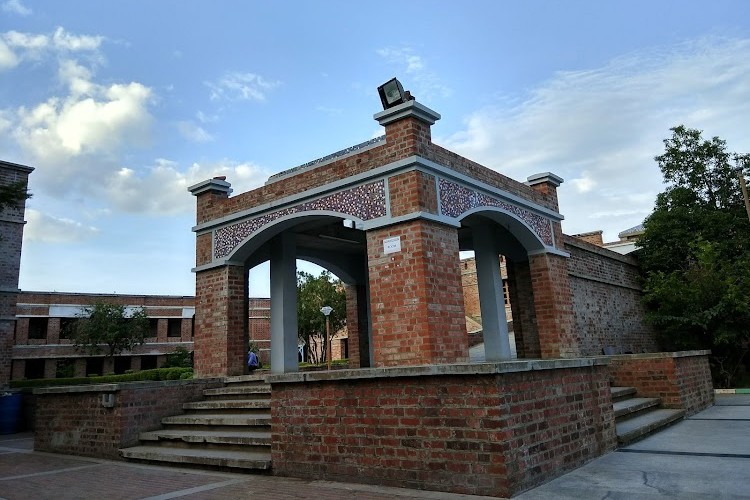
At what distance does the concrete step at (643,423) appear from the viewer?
227 inches

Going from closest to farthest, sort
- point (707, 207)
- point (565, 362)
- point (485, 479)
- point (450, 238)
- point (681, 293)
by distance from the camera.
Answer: point (485, 479) → point (565, 362) → point (450, 238) → point (681, 293) → point (707, 207)

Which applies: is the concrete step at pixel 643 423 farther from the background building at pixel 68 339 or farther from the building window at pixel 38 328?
the building window at pixel 38 328

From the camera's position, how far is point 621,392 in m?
Answer: 7.66

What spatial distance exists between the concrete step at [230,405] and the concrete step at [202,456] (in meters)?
0.87

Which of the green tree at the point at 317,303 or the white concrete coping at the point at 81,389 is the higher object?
the green tree at the point at 317,303

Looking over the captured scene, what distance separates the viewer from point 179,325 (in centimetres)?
3662

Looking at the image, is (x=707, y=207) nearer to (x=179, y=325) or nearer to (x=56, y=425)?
(x=56, y=425)

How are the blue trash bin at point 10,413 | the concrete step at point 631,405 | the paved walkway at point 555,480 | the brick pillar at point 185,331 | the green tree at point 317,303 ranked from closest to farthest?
the paved walkway at point 555,480 → the concrete step at point 631,405 → the blue trash bin at point 10,413 → the green tree at point 317,303 → the brick pillar at point 185,331

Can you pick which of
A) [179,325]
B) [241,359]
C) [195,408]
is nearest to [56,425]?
[195,408]

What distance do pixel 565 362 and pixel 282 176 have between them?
626cm

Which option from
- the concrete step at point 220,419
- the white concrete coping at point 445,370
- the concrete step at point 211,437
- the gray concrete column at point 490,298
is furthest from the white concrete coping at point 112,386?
the gray concrete column at point 490,298

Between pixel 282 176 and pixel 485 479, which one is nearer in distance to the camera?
pixel 485 479

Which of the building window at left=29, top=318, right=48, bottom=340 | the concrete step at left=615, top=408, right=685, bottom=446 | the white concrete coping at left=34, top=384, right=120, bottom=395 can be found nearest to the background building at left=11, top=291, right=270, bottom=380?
the building window at left=29, top=318, right=48, bottom=340

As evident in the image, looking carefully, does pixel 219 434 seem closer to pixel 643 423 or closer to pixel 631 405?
pixel 643 423
